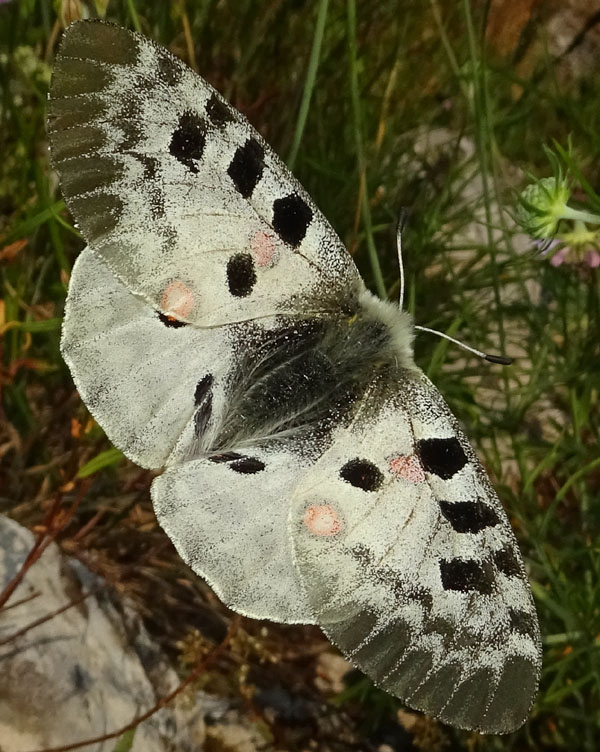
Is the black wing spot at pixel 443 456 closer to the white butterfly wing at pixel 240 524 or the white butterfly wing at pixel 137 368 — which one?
the white butterfly wing at pixel 240 524

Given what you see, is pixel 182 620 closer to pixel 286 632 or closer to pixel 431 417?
pixel 286 632

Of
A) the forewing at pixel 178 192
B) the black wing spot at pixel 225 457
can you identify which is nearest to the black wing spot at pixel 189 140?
the forewing at pixel 178 192

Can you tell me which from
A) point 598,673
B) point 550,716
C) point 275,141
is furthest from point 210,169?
point 550,716

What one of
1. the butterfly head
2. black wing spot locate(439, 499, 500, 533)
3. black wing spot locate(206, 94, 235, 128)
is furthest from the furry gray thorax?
black wing spot locate(206, 94, 235, 128)

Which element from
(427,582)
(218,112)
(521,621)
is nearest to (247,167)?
(218,112)

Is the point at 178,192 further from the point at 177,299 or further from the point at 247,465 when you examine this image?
the point at 247,465

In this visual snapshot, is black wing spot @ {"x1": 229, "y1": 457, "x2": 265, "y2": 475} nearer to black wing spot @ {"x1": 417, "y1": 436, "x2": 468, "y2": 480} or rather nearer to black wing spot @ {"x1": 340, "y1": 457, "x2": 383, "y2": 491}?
black wing spot @ {"x1": 340, "y1": 457, "x2": 383, "y2": 491}

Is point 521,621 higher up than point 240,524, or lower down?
higher up

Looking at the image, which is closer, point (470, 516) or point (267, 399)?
point (470, 516)
